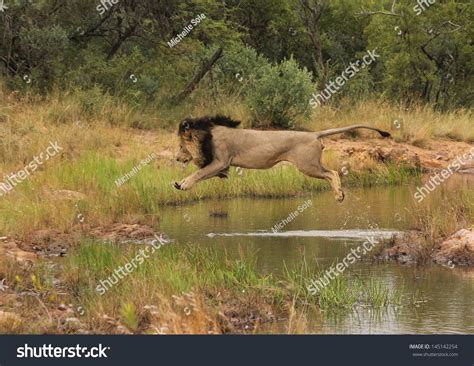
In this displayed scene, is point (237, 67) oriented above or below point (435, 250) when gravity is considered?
above

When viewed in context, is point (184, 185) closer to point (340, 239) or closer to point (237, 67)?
point (340, 239)

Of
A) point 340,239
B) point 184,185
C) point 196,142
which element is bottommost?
point 340,239

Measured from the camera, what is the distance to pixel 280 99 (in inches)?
1052

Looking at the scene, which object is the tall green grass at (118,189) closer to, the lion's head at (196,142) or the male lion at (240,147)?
the lion's head at (196,142)

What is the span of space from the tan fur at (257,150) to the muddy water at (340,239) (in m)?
1.13

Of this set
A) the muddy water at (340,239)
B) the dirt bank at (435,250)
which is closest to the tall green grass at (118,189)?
the muddy water at (340,239)

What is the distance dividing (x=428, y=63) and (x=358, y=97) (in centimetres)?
256

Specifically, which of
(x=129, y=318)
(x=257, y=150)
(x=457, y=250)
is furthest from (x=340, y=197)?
(x=129, y=318)

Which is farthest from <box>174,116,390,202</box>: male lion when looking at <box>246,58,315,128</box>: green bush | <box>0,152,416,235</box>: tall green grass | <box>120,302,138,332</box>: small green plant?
<box>246,58,315,128</box>: green bush

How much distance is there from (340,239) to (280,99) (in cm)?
1137

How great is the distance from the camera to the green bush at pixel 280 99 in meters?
26.8

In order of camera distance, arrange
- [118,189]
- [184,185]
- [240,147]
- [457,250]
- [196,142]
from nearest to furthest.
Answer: [457,250]
[184,185]
[196,142]
[240,147]
[118,189]

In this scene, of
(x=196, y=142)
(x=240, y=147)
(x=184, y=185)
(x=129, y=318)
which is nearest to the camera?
(x=129, y=318)
